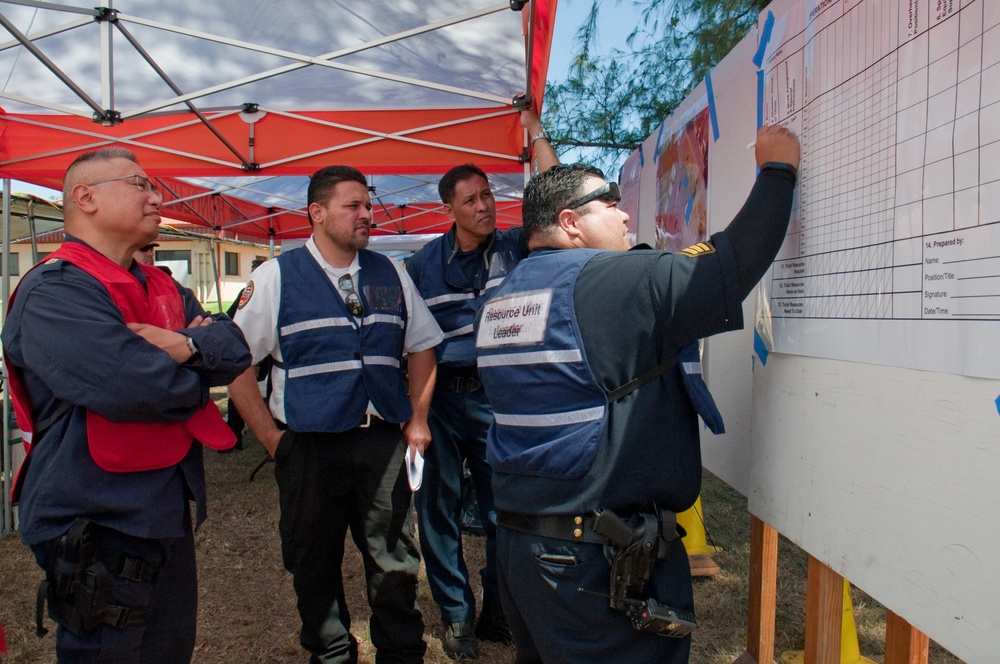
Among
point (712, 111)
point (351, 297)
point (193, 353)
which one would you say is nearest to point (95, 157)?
point (193, 353)

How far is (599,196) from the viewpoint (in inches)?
69.6

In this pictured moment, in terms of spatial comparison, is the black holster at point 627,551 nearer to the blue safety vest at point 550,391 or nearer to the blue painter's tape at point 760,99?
the blue safety vest at point 550,391

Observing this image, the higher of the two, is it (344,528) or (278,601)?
(344,528)

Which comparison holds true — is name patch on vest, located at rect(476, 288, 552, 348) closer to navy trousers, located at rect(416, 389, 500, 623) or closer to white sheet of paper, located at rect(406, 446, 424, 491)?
white sheet of paper, located at rect(406, 446, 424, 491)

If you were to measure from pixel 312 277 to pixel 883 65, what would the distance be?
1.94 m

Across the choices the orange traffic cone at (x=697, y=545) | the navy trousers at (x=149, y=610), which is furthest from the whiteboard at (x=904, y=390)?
the orange traffic cone at (x=697, y=545)

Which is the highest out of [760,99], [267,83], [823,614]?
[267,83]

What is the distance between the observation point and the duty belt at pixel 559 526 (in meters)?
1.57

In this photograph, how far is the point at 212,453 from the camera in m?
7.08

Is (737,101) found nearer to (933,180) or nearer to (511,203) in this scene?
(933,180)

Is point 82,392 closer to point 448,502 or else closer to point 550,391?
point 550,391

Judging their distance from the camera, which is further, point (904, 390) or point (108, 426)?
point (108, 426)

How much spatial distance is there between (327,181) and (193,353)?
40.4 inches

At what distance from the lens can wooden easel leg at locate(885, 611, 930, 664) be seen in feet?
4.49
